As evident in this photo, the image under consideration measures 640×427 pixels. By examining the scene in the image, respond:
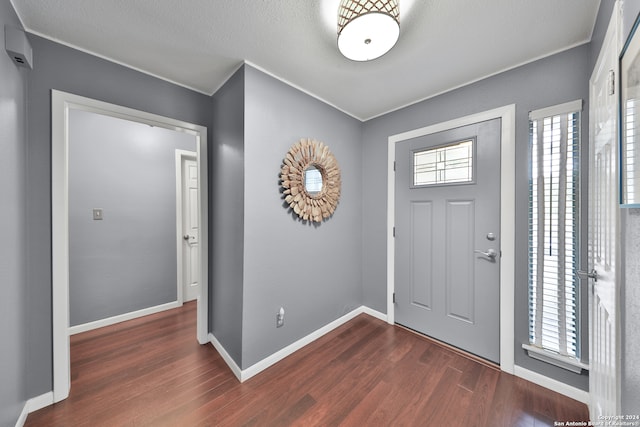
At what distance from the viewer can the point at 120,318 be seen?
2670mm

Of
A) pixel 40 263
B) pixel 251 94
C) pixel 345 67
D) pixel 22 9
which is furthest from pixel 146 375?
pixel 345 67

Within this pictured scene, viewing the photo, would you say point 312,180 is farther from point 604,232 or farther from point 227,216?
point 604,232

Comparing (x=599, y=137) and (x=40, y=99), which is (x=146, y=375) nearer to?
(x=40, y=99)

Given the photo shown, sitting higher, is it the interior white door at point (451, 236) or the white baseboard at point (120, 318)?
the interior white door at point (451, 236)

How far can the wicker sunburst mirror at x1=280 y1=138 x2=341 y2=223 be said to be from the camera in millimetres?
2021

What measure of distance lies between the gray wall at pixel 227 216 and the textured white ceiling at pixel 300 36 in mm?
273

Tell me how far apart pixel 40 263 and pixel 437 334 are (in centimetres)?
313

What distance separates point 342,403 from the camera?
156 cm

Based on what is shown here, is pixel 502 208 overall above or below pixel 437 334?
above

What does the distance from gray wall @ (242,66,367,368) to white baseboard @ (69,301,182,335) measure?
1.87m

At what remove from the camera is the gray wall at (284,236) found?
1.81 meters

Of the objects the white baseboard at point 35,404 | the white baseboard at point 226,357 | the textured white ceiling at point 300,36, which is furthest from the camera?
the white baseboard at point 226,357

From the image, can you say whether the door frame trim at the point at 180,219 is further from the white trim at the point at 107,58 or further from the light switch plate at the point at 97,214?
the white trim at the point at 107,58

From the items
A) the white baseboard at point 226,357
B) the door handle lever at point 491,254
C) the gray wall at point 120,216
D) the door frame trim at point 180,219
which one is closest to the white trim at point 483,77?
the door handle lever at point 491,254
